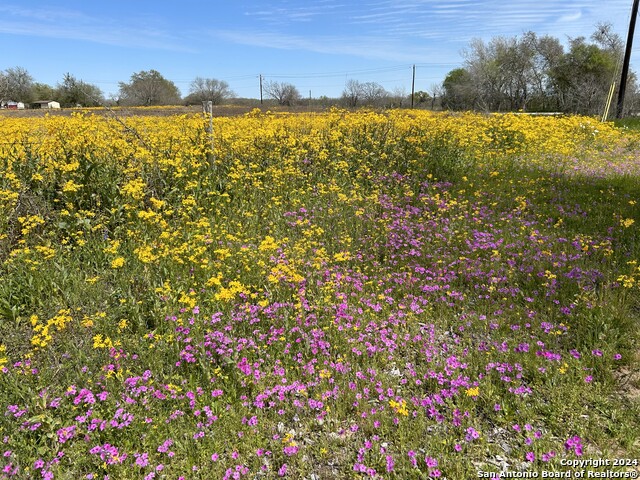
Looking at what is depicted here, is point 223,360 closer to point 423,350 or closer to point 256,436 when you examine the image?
point 256,436

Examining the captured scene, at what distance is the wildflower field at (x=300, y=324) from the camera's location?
3.09 m

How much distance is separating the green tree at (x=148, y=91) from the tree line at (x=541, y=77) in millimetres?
45575

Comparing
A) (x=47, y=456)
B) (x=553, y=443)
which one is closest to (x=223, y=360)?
(x=47, y=456)

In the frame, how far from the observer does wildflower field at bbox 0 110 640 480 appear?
3.09m

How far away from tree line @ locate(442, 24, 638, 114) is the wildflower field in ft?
126

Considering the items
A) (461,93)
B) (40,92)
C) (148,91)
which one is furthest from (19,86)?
(461,93)

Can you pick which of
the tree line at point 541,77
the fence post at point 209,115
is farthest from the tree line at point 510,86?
the fence post at point 209,115

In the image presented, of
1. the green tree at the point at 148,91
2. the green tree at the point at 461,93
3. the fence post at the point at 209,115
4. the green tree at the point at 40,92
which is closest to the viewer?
the fence post at the point at 209,115

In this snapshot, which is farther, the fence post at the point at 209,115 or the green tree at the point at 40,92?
the green tree at the point at 40,92

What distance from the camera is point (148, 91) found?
217ft

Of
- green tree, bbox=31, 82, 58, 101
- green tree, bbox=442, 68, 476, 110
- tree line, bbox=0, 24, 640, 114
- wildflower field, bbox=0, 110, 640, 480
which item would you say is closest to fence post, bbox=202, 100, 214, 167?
wildflower field, bbox=0, 110, 640, 480

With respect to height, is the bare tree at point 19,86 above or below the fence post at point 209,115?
above

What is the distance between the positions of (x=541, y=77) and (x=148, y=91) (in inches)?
2345

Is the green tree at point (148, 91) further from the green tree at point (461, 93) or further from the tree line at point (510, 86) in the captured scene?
the green tree at point (461, 93)
